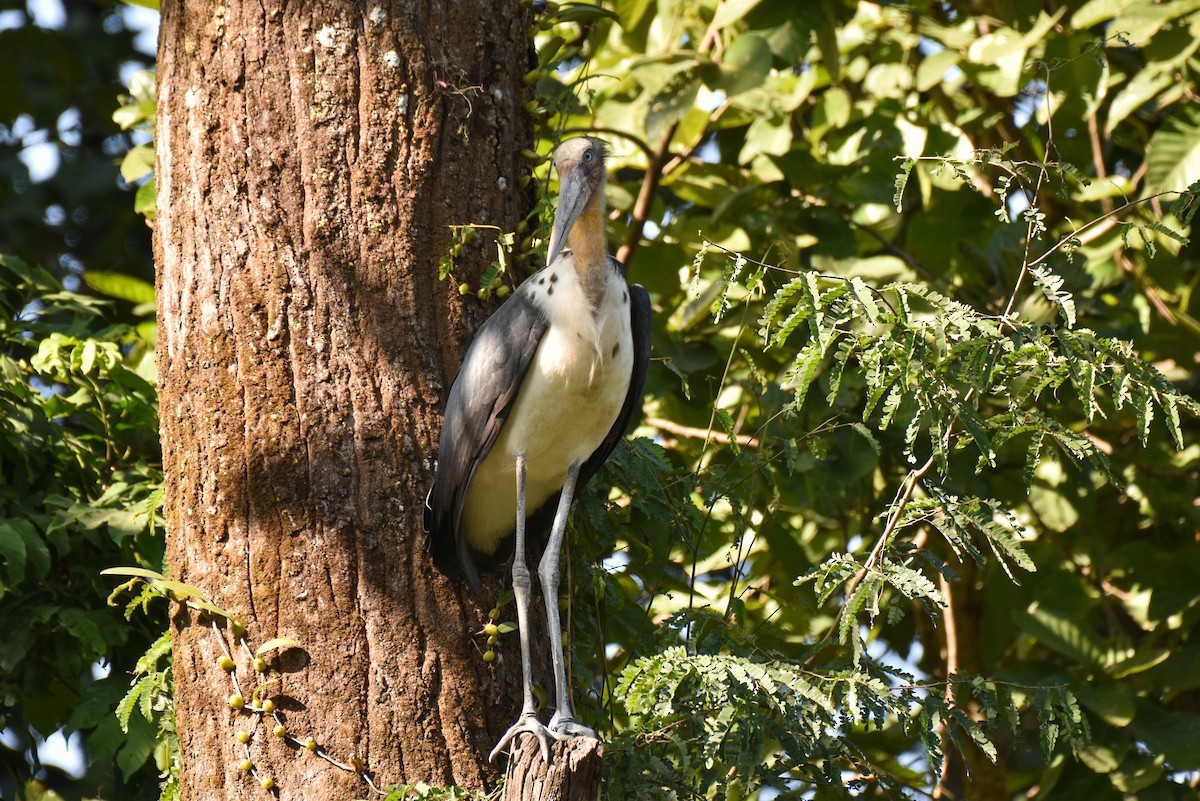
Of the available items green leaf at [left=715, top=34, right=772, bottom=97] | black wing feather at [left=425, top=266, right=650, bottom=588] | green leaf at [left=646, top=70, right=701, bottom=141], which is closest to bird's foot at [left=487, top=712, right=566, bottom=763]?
black wing feather at [left=425, top=266, right=650, bottom=588]

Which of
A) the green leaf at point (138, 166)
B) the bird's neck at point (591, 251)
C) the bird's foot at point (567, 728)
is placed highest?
the green leaf at point (138, 166)

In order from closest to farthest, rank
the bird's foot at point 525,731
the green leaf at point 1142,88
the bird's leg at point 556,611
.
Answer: the bird's foot at point 525,731 → the bird's leg at point 556,611 → the green leaf at point 1142,88

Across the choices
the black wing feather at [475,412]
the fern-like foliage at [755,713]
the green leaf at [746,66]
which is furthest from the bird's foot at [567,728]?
the green leaf at [746,66]

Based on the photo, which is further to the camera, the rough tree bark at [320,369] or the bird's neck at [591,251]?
the bird's neck at [591,251]

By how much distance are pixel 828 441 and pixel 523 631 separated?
70.3 inches

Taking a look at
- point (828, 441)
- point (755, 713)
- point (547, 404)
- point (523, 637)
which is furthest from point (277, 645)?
point (828, 441)

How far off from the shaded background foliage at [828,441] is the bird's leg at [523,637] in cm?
27

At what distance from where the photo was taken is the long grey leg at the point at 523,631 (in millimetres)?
3249

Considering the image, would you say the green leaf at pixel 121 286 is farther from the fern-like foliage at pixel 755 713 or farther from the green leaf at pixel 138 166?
the fern-like foliage at pixel 755 713

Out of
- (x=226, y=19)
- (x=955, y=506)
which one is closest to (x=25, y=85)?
(x=226, y=19)

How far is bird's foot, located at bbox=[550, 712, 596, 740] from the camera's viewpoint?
10.8ft

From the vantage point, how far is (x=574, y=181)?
153 inches

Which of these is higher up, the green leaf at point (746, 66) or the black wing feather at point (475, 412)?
the green leaf at point (746, 66)

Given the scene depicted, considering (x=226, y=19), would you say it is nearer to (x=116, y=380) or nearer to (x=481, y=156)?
(x=481, y=156)
